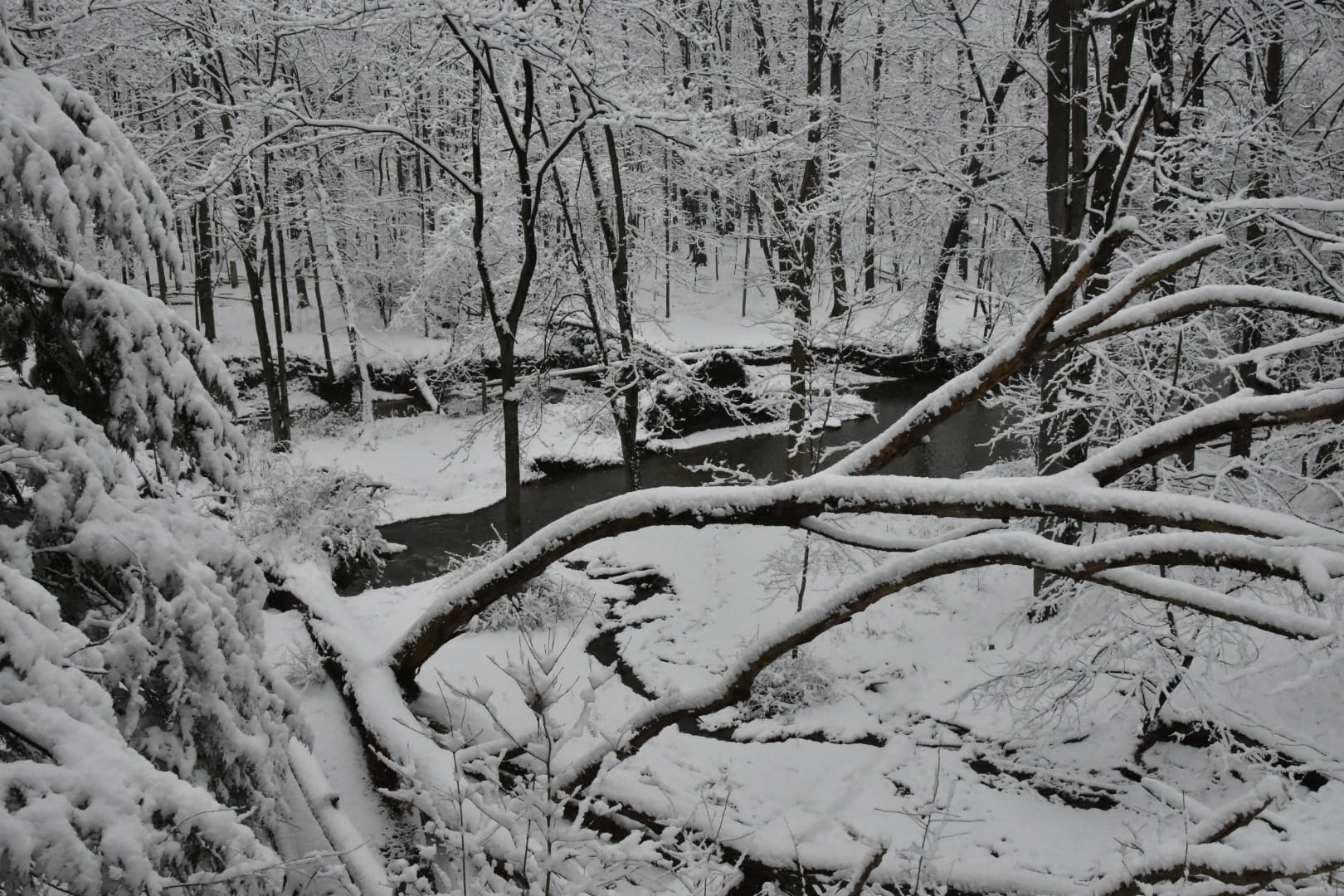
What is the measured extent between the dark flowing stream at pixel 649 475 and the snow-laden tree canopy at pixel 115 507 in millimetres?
8805

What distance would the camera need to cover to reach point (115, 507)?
2.41 m

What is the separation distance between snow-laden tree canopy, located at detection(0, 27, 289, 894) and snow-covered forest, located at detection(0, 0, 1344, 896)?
0.02m

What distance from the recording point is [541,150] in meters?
11.6

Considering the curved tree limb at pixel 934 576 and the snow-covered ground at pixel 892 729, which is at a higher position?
the curved tree limb at pixel 934 576

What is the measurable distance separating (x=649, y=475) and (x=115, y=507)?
13907 millimetres

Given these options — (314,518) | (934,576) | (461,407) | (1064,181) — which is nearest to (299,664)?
(934,576)

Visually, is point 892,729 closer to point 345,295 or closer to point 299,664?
point 299,664

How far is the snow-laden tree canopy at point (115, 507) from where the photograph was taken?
6.48 feet

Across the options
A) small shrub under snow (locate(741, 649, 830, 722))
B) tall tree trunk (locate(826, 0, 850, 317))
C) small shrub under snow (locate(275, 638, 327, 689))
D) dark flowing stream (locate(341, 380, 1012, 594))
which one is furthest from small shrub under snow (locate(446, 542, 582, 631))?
tall tree trunk (locate(826, 0, 850, 317))

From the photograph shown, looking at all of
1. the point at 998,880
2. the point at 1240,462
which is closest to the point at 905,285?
the point at 1240,462

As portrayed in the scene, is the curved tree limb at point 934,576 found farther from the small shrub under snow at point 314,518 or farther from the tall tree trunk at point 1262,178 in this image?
the small shrub under snow at point 314,518

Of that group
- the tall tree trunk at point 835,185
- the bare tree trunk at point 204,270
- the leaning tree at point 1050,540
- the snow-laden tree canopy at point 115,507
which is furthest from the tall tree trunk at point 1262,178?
the bare tree trunk at point 204,270

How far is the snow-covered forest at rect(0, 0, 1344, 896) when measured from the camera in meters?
2.32

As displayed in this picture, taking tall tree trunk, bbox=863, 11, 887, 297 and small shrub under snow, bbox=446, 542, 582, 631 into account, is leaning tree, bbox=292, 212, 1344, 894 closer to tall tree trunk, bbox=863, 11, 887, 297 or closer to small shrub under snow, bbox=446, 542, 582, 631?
small shrub under snow, bbox=446, 542, 582, 631
